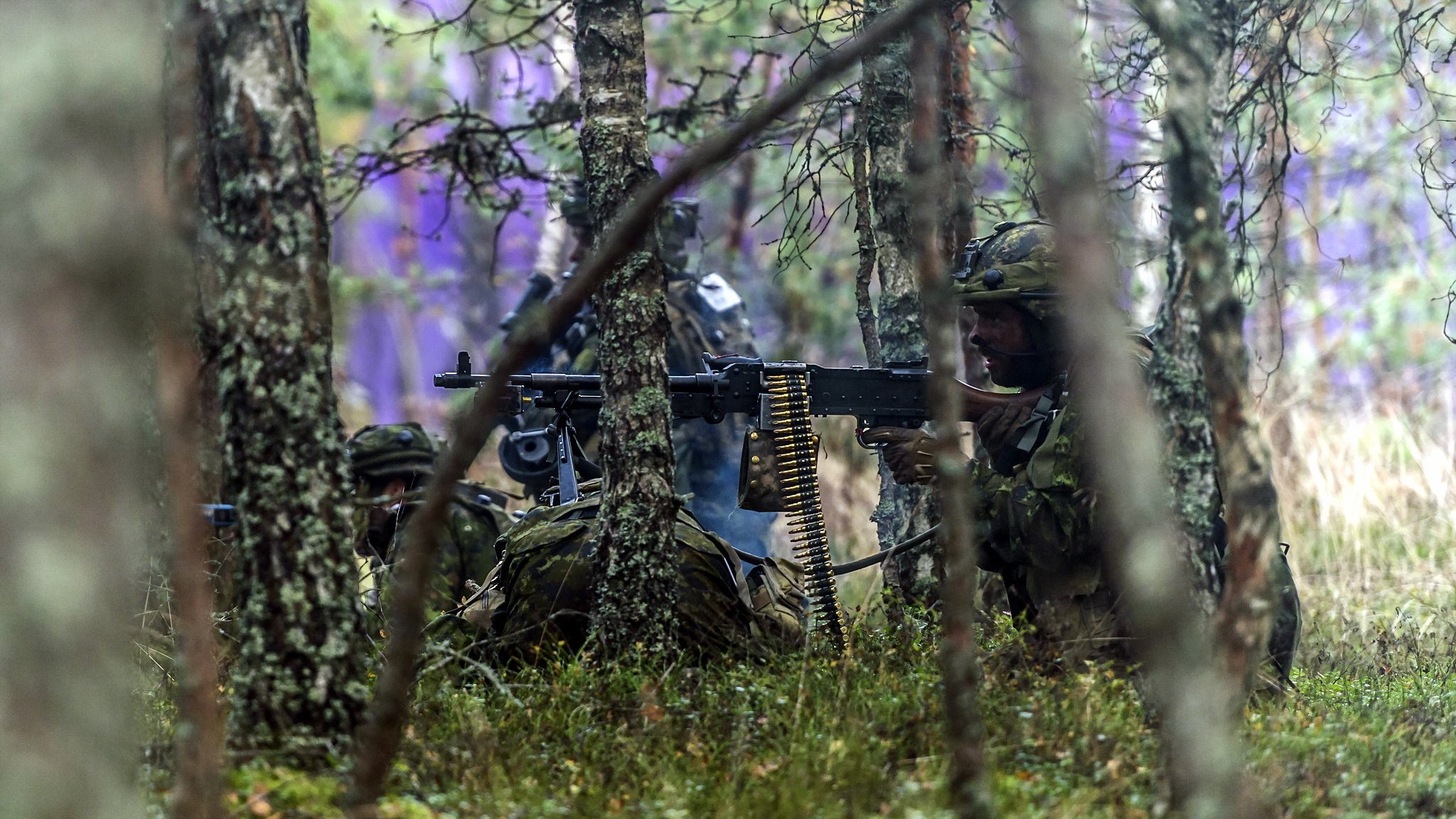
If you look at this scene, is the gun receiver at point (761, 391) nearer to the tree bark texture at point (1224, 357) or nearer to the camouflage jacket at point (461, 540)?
the camouflage jacket at point (461, 540)

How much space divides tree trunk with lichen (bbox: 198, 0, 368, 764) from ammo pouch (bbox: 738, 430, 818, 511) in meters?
2.48

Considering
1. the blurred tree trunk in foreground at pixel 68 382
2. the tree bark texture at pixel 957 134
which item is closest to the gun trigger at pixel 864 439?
the tree bark texture at pixel 957 134

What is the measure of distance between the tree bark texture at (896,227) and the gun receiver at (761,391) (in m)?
0.43

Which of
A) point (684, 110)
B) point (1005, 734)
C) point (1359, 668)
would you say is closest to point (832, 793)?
point (1005, 734)

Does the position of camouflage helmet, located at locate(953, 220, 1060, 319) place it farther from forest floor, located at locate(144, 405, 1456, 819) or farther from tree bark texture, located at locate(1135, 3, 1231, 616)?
tree bark texture, located at locate(1135, 3, 1231, 616)

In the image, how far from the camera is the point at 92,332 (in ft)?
7.99

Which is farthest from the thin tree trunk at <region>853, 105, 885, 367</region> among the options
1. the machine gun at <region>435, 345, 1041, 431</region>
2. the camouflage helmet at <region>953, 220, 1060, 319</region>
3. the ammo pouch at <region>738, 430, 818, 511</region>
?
the ammo pouch at <region>738, 430, 818, 511</region>

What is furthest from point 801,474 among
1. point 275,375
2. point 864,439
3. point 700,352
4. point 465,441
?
point 700,352

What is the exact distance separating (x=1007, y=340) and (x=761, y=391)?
112 cm

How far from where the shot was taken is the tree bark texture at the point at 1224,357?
3.12m

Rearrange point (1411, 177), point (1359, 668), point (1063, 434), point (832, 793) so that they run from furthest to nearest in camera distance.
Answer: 1. point (1411, 177)
2. point (1359, 668)
3. point (1063, 434)
4. point (832, 793)

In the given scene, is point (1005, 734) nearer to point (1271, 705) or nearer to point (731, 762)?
point (731, 762)

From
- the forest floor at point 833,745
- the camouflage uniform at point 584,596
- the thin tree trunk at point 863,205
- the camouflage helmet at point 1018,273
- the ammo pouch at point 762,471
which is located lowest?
the forest floor at point 833,745

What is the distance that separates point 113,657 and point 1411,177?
1978cm
